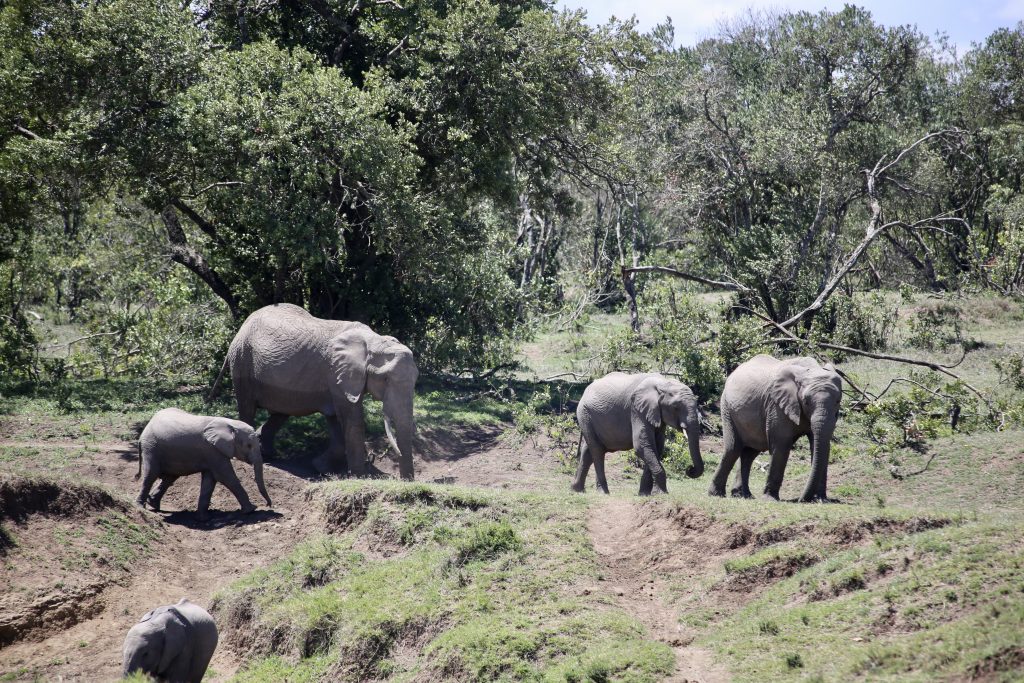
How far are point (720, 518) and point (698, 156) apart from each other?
1981 centimetres

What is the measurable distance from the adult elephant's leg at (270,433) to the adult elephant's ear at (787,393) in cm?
858

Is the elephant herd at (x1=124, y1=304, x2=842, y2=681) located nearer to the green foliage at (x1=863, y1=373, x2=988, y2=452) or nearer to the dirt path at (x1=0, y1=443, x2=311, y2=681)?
the dirt path at (x1=0, y1=443, x2=311, y2=681)

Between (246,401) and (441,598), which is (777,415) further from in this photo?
(246,401)

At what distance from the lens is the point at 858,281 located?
35812 mm

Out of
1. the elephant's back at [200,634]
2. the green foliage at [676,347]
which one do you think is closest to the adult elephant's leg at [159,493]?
the elephant's back at [200,634]

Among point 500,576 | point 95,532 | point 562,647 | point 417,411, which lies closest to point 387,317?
point 417,411

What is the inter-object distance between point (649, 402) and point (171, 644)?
24.9ft

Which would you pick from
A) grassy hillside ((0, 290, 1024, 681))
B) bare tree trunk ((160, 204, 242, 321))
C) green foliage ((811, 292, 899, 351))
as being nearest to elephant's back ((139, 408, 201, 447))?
grassy hillside ((0, 290, 1024, 681))

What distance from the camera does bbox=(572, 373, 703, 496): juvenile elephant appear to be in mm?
15586

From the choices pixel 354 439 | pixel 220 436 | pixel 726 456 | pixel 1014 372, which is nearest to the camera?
pixel 220 436

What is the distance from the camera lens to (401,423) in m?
17.3

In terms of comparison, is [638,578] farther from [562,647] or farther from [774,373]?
[774,373]

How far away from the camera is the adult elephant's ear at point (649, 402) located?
1581 centimetres

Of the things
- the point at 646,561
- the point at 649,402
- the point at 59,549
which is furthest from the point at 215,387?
the point at 646,561
